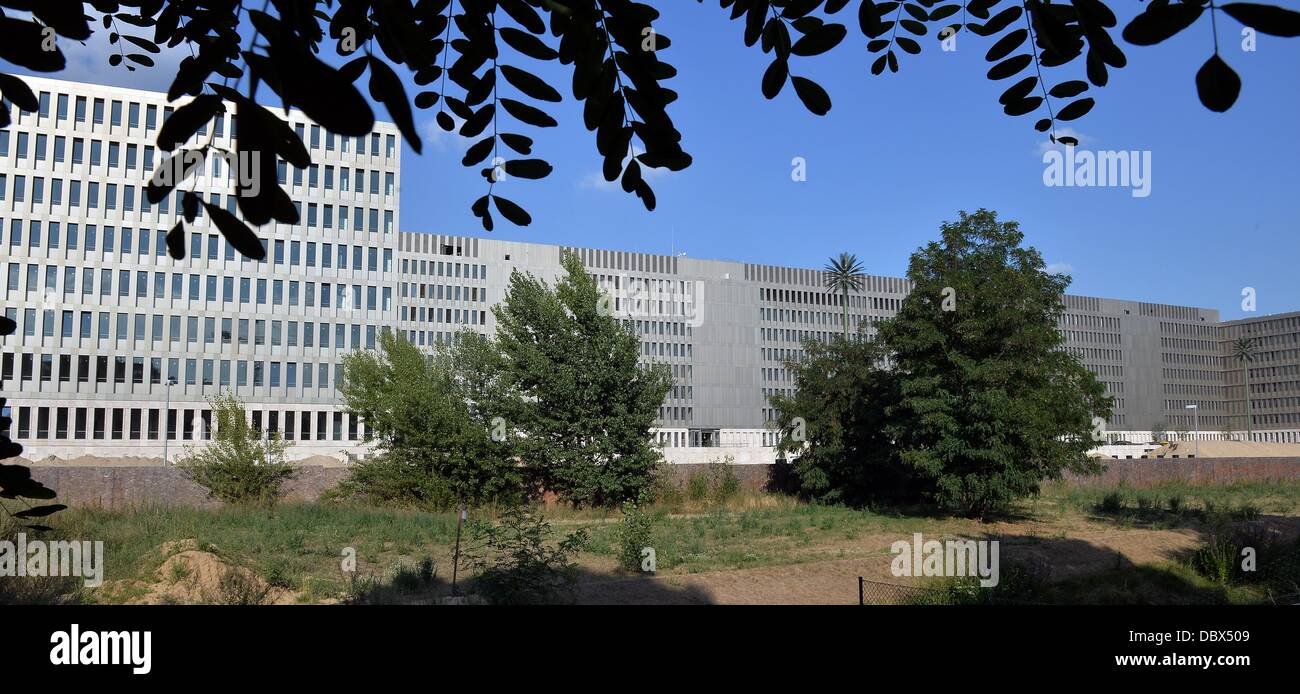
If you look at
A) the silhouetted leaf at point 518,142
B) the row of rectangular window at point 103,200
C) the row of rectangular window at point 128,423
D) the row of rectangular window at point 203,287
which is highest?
the row of rectangular window at point 103,200

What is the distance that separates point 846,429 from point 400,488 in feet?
64.6

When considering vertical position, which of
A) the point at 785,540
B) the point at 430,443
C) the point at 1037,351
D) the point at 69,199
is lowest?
the point at 785,540

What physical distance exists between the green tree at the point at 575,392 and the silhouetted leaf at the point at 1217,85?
35159 millimetres

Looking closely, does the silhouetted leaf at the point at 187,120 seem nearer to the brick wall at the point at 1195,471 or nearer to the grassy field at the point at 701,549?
the grassy field at the point at 701,549

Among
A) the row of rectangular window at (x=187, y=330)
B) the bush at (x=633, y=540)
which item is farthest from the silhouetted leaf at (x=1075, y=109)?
the row of rectangular window at (x=187, y=330)

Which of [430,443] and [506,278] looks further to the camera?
[506,278]

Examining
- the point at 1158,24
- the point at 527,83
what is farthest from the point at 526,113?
the point at 1158,24

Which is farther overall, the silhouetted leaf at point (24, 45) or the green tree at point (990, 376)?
the green tree at point (990, 376)

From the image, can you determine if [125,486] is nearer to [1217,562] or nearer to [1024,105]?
[1217,562]

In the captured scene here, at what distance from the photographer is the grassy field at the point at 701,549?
16.0m
